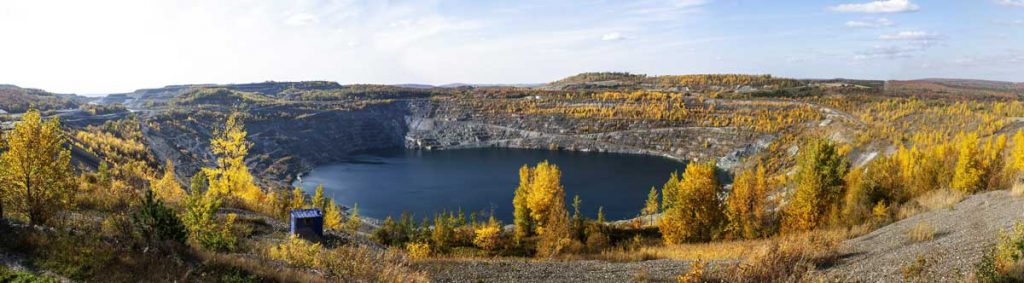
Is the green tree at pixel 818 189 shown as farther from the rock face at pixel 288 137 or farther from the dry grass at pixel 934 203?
the rock face at pixel 288 137

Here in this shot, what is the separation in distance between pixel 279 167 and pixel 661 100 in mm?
86557

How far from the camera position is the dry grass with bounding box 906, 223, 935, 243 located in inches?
629

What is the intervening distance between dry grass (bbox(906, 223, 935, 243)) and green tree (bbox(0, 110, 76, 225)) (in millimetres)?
24123

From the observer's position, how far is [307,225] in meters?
23.2

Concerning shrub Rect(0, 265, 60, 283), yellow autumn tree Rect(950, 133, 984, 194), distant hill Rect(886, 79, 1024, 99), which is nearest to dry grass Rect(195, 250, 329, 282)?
shrub Rect(0, 265, 60, 283)

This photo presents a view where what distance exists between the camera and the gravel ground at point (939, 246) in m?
→ 12.0

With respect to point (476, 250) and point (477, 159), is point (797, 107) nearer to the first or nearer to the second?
point (477, 159)

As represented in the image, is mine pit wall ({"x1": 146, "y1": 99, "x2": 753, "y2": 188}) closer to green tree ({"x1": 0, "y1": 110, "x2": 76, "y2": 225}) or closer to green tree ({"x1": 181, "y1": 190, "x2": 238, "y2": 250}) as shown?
green tree ({"x1": 181, "y1": 190, "x2": 238, "y2": 250})

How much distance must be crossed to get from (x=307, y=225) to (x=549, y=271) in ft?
37.0

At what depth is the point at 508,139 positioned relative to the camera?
122m

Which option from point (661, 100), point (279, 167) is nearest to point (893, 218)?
point (279, 167)

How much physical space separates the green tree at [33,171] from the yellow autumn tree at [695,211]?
31.7 m

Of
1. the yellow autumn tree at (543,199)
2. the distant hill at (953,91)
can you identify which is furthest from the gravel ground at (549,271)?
the distant hill at (953,91)

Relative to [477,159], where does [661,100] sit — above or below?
above
